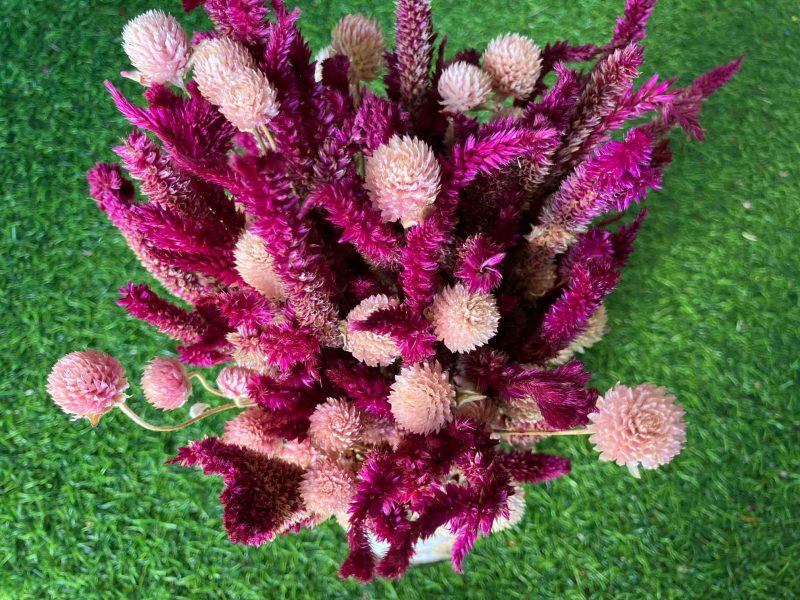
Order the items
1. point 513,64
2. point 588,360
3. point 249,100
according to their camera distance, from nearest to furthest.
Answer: point 249,100 < point 513,64 < point 588,360

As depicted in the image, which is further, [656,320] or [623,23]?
[656,320]

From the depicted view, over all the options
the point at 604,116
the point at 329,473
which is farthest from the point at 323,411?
the point at 604,116

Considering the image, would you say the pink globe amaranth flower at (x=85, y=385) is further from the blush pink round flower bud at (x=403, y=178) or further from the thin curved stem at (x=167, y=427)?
the blush pink round flower bud at (x=403, y=178)

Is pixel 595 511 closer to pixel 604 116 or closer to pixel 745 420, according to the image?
pixel 745 420

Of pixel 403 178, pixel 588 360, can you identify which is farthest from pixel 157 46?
pixel 588 360

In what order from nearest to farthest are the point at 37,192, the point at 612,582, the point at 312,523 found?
1. the point at 312,523
2. the point at 612,582
3. the point at 37,192

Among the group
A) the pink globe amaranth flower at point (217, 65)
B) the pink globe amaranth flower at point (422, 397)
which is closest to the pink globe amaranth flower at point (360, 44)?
the pink globe amaranth flower at point (217, 65)

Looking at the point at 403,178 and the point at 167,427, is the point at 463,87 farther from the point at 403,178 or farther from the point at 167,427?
the point at 167,427
